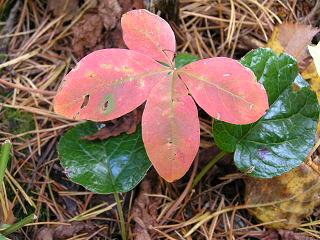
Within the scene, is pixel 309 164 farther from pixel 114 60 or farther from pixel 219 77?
pixel 114 60

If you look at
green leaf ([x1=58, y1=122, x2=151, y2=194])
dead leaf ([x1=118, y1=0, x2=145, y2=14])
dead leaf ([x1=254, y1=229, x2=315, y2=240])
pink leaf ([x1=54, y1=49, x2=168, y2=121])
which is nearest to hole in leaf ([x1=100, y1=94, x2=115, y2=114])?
pink leaf ([x1=54, y1=49, x2=168, y2=121])

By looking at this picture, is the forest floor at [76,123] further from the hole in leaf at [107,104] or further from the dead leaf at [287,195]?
the hole in leaf at [107,104]

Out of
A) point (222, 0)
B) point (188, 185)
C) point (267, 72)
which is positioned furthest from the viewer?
point (222, 0)

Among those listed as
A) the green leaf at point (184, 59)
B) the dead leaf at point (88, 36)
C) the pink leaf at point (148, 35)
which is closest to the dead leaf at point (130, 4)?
the dead leaf at point (88, 36)

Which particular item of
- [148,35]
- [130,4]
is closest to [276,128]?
[148,35]

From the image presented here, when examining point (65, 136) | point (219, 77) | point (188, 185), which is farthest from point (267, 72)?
point (65, 136)

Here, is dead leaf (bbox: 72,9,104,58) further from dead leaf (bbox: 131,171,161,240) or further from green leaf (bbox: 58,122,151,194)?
dead leaf (bbox: 131,171,161,240)
